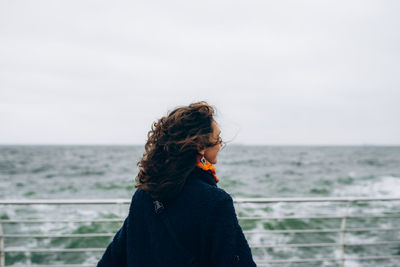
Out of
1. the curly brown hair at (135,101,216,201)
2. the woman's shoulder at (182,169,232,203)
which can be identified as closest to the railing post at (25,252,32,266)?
the curly brown hair at (135,101,216,201)

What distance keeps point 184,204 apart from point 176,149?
0.21 metres

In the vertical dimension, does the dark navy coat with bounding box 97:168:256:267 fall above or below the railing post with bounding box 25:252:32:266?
above

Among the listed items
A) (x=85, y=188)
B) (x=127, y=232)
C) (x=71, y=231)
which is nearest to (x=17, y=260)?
(x=71, y=231)

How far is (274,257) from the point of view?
575 cm

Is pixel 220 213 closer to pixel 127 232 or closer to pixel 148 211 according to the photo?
pixel 148 211

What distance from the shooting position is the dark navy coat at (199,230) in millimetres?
1018

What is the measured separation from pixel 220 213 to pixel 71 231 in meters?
7.28

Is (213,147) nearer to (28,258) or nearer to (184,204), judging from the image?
(184,204)

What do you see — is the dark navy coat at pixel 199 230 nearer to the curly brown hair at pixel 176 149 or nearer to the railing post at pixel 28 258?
the curly brown hair at pixel 176 149

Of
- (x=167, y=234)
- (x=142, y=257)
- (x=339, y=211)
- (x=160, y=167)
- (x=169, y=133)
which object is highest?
(x=169, y=133)

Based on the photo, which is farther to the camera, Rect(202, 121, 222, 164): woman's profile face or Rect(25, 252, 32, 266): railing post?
Rect(25, 252, 32, 266): railing post

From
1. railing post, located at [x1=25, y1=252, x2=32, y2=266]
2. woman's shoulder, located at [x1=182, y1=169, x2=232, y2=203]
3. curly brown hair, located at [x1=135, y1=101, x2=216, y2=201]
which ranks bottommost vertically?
railing post, located at [x1=25, y1=252, x2=32, y2=266]

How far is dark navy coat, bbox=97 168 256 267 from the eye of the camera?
3.34 feet

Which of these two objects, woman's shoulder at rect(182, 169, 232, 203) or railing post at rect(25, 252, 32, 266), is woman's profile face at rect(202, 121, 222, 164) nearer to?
woman's shoulder at rect(182, 169, 232, 203)
